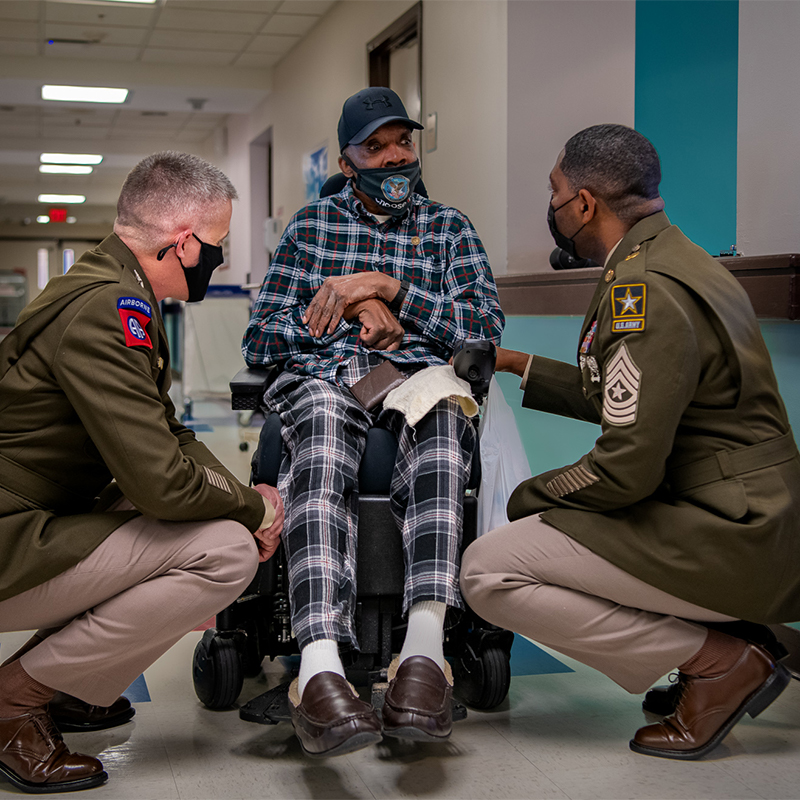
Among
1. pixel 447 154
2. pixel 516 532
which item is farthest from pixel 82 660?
pixel 447 154

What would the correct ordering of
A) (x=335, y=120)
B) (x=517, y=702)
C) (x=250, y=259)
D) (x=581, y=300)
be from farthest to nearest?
(x=250, y=259) < (x=335, y=120) < (x=581, y=300) < (x=517, y=702)

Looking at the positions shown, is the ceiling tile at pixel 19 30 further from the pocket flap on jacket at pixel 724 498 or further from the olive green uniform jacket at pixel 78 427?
the pocket flap on jacket at pixel 724 498

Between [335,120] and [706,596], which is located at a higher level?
[335,120]

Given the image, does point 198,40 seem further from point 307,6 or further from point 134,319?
point 134,319

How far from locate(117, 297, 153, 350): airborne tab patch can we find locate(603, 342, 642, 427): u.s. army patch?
0.80 metres

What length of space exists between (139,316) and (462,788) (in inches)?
38.6

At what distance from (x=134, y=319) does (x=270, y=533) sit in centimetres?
48

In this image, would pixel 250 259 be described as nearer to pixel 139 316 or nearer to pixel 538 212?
pixel 538 212

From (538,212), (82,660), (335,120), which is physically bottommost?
(82,660)

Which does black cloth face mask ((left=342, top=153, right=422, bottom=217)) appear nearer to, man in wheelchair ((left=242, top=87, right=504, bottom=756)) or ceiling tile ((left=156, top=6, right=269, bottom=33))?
man in wheelchair ((left=242, top=87, right=504, bottom=756))

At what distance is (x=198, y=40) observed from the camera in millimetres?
7301

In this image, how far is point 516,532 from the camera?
1.70 m

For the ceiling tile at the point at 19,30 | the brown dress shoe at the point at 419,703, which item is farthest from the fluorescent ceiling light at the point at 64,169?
the brown dress shoe at the point at 419,703

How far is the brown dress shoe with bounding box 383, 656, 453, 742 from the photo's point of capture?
4.79 feet
